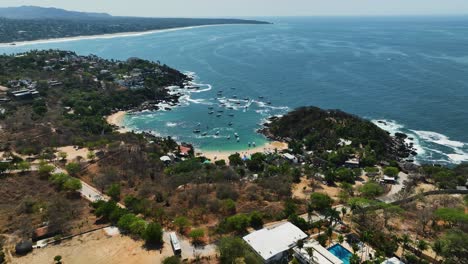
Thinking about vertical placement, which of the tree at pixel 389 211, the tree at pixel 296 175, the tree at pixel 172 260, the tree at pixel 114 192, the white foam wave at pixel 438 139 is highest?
the tree at pixel 172 260

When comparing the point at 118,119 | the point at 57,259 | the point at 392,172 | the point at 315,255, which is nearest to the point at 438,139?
the point at 392,172

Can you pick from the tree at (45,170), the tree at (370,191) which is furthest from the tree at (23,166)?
the tree at (370,191)

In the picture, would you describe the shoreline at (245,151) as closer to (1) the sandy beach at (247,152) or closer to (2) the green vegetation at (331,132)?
(1) the sandy beach at (247,152)

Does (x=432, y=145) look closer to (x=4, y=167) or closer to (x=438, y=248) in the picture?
(x=438, y=248)

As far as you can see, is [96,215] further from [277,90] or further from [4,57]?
[4,57]

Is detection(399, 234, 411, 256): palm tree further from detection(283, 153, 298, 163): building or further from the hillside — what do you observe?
the hillside

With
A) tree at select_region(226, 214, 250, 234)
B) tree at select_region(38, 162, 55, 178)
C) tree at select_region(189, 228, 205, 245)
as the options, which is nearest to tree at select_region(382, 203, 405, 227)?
tree at select_region(226, 214, 250, 234)
